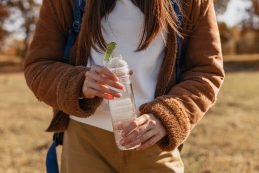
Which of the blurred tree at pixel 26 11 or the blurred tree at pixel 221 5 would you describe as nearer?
the blurred tree at pixel 221 5

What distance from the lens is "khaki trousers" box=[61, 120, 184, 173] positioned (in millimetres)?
2354

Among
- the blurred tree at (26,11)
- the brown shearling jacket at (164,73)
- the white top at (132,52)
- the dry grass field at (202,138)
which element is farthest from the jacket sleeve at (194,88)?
the blurred tree at (26,11)

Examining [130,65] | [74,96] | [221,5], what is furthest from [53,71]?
[221,5]

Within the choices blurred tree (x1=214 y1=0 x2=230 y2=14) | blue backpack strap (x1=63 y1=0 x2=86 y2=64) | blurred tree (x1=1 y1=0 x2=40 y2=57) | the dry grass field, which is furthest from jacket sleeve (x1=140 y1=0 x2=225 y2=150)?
blurred tree (x1=1 y1=0 x2=40 y2=57)

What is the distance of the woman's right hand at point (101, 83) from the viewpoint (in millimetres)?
1990

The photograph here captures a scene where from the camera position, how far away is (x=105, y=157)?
239 centimetres

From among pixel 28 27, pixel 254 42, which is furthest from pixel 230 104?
pixel 254 42

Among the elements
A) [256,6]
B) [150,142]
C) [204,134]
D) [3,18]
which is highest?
[150,142]

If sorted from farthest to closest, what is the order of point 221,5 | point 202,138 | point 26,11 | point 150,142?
point 26,11 < point 221,5 < point 202,138 < point 150,142

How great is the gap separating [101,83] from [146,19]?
1.41 ft

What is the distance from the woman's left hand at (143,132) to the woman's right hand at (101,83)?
0.12 metres

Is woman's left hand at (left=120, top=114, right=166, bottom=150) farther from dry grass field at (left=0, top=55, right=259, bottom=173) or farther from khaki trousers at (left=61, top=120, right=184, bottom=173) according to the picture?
dry grass field at (left=0, top=55, right=259, bottom=173)

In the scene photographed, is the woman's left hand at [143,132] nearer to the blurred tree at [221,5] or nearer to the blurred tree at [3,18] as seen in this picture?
the blurred tree at [221,5]

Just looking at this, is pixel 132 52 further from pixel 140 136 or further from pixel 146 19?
pixel 140 136
